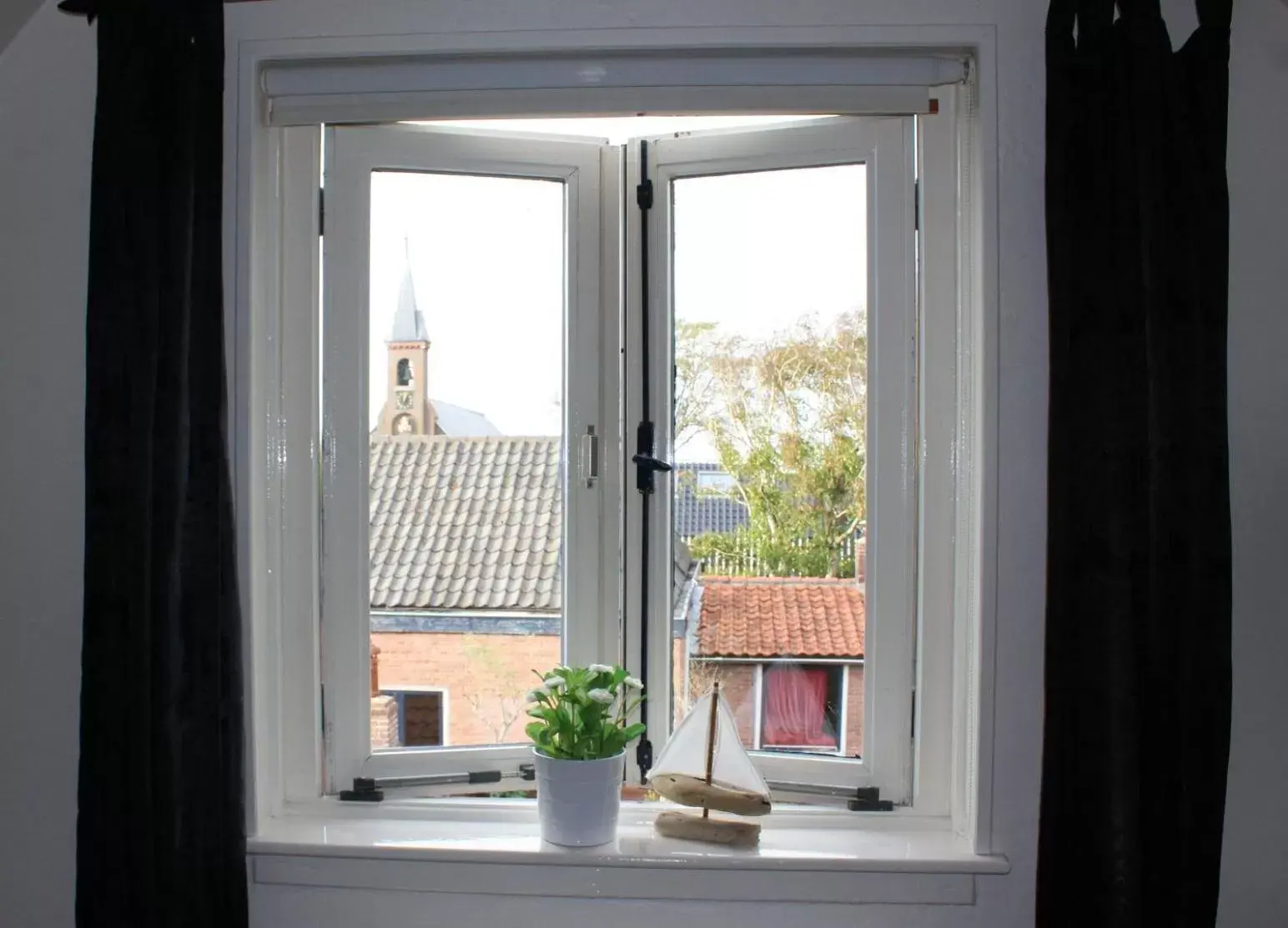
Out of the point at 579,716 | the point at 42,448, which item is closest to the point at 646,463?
the point at 579,716

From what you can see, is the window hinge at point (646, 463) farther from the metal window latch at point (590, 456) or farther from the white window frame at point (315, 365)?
the white window frame at point (315, 365)

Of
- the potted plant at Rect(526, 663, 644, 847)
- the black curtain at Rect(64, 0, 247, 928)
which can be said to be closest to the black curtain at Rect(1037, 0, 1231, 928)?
the potted plant at Rect(526, 663, 644, 847)

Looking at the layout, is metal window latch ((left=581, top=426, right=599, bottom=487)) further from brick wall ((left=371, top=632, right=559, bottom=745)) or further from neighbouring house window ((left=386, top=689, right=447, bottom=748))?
neighbouring house window ((left=386, top=689, right=447, bottom=748))

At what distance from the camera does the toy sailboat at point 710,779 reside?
1.58 m

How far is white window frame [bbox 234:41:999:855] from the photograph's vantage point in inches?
61.4

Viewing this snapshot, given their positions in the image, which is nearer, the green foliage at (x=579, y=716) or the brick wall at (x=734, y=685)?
the green foliage at (x=579, y=716)

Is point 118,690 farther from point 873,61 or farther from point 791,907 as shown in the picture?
point 873,61

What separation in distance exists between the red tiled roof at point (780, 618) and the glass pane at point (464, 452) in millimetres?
285

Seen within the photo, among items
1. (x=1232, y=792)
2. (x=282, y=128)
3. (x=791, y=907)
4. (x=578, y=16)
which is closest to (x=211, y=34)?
(x=282, y=128)

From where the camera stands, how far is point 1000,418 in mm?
1549

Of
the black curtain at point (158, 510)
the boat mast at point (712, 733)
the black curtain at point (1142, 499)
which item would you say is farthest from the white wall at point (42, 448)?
the black curtain at point (1142, 499)

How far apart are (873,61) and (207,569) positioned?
4.29 ft

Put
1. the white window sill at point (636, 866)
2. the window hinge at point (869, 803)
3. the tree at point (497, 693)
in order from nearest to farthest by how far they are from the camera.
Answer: the white window sill at point (636, 866) < the window hinge at point (869, 803) < the tree at point (497, 693)

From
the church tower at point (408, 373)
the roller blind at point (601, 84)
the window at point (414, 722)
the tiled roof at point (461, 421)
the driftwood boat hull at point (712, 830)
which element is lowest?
the driftwood boat hull at point (712, 830)
